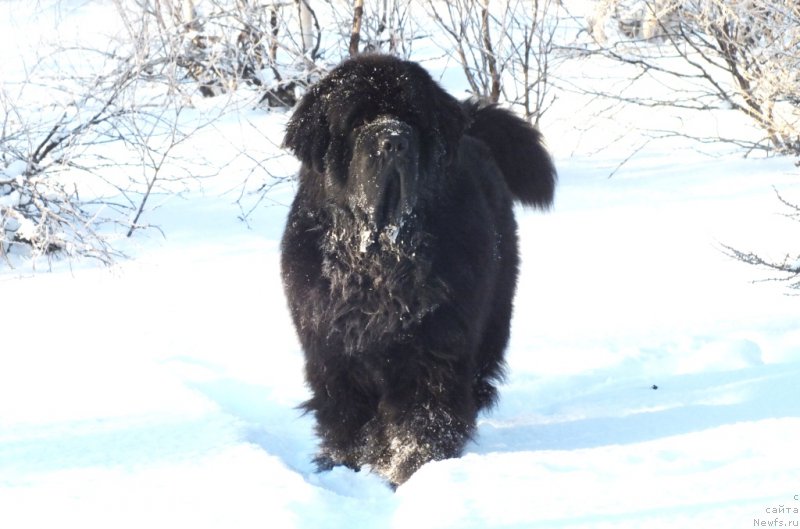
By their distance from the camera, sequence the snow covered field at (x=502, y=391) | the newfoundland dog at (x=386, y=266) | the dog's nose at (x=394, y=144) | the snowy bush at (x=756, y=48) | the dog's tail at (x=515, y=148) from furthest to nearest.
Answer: the snowy bush at (x=756, y=48)
the dog's tail at (x=515, y=148)
the newfoundland dog at (x=386, y=266)
the dog's nose at (x=394, y=144)
the snow covered field at (x=502, y=391)

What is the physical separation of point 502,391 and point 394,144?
70.0 inches

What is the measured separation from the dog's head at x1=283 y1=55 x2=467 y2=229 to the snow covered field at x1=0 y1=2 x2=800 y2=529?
Result: 103cm

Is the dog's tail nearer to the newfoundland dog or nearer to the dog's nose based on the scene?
the newfoundland dog

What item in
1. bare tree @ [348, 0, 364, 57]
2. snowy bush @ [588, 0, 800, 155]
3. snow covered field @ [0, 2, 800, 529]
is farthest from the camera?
bare tree @ [348, 0, 364, 57]

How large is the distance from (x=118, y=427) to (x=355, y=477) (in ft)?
3.44

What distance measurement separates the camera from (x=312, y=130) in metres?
3.86

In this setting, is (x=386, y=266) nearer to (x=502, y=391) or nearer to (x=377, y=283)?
(x=377, y=283)

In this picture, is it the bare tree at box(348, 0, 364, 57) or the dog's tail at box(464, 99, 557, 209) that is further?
the bare tree at box(348, 0, 364, 57)

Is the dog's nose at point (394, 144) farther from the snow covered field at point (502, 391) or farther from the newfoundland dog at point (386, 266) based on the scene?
the snow covered field at point (502, 391)

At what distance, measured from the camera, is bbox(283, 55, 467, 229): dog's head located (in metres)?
3.67

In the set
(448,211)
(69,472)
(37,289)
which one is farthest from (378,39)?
(69,472)

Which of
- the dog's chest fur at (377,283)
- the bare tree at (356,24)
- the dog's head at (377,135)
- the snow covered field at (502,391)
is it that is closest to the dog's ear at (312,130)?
the dog's head at (377,135)

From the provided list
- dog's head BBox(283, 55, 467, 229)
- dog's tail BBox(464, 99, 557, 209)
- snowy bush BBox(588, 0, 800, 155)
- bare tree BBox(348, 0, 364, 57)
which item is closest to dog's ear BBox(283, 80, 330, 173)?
dog's head BBox(283, 55, 467, 229)

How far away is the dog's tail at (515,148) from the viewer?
509 cm
